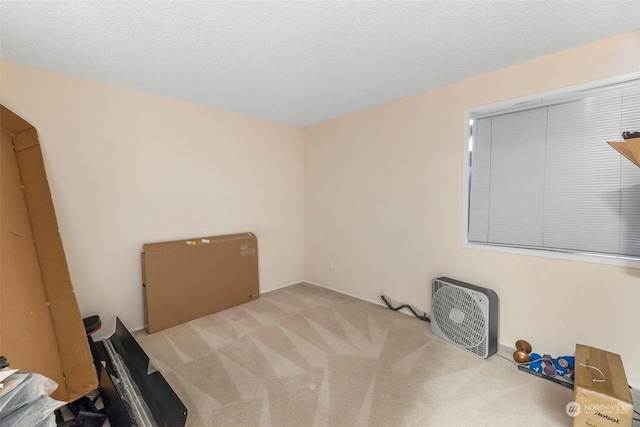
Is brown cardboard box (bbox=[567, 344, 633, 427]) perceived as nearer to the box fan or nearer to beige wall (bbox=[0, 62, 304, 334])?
the box fan

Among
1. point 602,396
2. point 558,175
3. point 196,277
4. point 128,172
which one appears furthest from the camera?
point 196,277

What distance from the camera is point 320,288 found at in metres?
Answer: 3.70

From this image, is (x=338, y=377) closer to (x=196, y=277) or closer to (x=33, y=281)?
(x=196, y=277)

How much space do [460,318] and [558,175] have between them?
133 centimetres

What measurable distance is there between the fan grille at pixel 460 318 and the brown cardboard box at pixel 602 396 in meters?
0.59

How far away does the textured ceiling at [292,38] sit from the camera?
4.67 feet

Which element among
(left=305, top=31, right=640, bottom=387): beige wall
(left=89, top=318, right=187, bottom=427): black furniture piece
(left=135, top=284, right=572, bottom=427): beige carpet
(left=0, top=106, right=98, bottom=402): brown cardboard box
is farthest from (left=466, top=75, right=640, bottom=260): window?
(left=0, top=106, right=98, bottom=402): brown cardboard box

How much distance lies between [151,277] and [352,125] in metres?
2.76

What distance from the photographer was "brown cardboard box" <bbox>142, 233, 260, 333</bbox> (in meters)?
2.49

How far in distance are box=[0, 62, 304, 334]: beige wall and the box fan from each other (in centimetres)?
219

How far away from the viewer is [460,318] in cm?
217

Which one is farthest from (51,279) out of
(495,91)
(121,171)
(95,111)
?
(495,91)

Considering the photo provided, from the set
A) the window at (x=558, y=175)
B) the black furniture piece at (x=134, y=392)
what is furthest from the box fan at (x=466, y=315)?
the black furniture piece at (x=134, y=392)

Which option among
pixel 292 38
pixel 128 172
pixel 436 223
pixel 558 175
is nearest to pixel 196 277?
pixel 128 172
